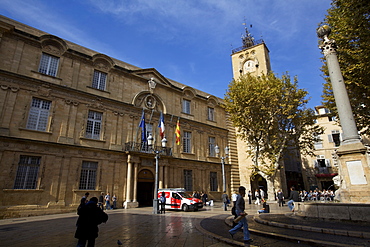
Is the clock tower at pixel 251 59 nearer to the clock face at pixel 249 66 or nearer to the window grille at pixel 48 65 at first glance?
the clock face at pixel 249 66

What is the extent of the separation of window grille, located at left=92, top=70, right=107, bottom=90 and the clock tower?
2002cm

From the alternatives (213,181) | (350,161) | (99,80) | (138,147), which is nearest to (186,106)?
(138,147)

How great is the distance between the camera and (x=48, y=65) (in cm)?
1683

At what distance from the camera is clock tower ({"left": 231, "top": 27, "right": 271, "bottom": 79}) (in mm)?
30655

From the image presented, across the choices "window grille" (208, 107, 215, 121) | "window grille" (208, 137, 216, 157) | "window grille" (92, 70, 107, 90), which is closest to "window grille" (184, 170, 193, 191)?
"window grille" (208, 137, 216, 157)

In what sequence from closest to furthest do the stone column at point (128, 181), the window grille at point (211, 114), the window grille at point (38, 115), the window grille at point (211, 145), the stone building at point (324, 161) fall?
the window grille at point (38, 115) < the stone column at point (128, 181) < the window grille at point (211, 145) < the window grille at point (211, 114) < the stone building at point (324, 161)

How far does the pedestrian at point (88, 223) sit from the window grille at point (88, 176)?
12581mm

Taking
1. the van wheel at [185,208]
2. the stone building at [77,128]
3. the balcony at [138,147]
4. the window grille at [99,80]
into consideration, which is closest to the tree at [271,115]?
the stone building at [77,128]

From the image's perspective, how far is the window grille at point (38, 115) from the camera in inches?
597

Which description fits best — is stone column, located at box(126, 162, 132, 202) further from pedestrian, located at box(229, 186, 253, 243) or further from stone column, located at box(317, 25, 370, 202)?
stone column, located at box(317, 25, 370, 202)

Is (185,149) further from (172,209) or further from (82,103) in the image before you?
(82,103)

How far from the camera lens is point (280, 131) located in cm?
2092

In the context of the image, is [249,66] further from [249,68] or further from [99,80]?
[99,80]

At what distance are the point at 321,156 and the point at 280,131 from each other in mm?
15330
